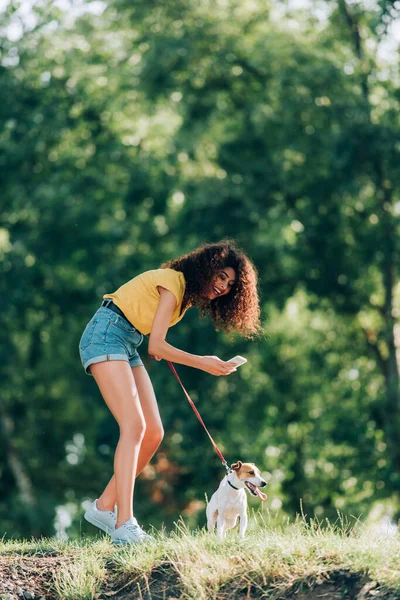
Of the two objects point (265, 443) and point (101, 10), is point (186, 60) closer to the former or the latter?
point (101, 10)

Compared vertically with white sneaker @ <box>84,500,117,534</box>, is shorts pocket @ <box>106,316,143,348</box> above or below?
above

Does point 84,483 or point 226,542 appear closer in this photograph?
point 226,542

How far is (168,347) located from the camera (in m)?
5.70

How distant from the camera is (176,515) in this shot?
2127cm

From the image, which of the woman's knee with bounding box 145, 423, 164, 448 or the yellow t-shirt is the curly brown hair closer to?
the yellow t-shirt

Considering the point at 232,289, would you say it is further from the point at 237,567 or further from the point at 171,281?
the point at 237,567

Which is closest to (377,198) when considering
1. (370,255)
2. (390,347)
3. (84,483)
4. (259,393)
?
(370,255)

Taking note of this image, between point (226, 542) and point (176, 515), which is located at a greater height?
point (226, 542)

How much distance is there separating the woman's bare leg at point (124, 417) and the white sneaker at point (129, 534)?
0.07 m

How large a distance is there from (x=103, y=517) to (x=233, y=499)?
0.77 m

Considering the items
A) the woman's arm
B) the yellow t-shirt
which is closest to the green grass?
the woman's arm

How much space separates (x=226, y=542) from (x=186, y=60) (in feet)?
42.6

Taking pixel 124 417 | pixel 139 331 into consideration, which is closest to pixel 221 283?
pixel 139 331

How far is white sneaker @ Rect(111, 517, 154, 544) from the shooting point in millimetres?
5723
